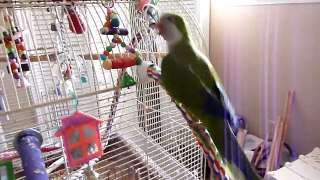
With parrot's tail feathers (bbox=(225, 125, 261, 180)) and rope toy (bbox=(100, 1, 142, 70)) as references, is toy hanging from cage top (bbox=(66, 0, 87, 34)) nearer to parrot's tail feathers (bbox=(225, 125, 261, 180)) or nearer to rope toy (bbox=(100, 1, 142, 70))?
rope toy (bbox=(100, 1, 142, 70))

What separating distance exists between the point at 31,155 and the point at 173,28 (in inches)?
14.6

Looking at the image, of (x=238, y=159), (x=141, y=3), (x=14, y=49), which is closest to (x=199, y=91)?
(x=238, y=159)

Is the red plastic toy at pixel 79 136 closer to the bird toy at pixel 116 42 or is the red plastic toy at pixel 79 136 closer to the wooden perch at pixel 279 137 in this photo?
the bird toy at pixel 116 42

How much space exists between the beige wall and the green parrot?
0.92 metres

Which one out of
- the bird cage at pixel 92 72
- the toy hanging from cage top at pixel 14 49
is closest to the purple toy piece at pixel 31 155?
the bird cage at pixel 92 72

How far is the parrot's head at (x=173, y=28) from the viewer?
59 cm

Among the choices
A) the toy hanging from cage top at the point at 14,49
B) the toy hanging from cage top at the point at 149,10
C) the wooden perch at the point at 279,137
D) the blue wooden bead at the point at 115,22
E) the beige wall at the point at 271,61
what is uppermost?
the toy hanging from cage top at the point at 149,10

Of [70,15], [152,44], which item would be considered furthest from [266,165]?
[70,15]

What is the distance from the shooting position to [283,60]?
1.40m

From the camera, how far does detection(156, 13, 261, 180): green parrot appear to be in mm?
511

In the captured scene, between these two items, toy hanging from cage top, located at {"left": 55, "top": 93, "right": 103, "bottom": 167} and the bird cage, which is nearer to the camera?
toy hanging from cage top, located at {"left": 55, "top": 93, "right": 103, "bottom": 167}

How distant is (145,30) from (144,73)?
19 cm

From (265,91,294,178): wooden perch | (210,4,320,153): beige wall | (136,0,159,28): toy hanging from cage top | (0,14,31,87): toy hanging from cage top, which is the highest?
(136,0,159,28): toy hanging from cage top

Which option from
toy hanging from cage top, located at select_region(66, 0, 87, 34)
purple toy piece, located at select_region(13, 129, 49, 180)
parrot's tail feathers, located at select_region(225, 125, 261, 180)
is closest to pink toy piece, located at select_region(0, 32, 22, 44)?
toy hanging from cage top, located at select_region(66, 0, 87, 34)
